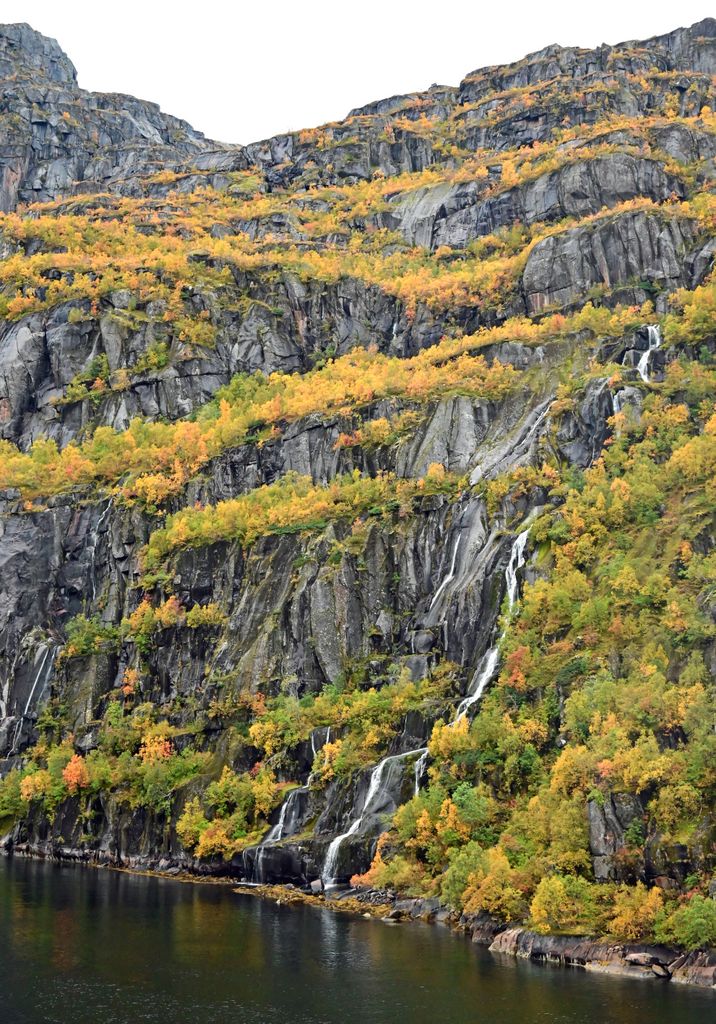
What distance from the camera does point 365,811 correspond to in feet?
265

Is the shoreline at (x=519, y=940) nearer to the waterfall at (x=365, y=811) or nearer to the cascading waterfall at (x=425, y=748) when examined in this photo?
the waterfall at (x=365, y=811)

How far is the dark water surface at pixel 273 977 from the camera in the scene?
4706cm

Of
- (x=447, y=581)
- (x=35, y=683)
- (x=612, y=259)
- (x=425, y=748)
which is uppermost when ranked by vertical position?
(x=612, y=259)

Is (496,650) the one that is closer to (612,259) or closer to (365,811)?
(365,811)

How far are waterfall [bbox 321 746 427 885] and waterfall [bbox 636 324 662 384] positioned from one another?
44439mm

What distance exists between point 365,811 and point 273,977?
2785 centimetres

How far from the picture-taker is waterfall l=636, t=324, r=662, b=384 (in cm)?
10662

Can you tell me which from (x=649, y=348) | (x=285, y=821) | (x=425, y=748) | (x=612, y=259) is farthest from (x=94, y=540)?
(x=612, y=259)

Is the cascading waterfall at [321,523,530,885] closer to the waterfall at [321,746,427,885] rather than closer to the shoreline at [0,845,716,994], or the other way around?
the waterfall at [321,746,427,885]

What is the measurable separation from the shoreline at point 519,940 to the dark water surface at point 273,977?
68.0 inches

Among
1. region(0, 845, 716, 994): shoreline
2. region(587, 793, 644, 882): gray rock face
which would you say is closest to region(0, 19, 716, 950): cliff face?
region(587, 793, 644, 882): gray rock face

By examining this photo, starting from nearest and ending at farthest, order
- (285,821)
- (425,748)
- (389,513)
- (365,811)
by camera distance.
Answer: (365,811)
(425,748)
(285,821)
(389,513)

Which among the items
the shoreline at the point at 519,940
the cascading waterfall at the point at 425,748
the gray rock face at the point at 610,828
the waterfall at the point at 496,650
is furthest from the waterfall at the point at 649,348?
the shoreline at the point at 519,940

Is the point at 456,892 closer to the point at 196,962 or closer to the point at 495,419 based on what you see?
the point at 196,962
